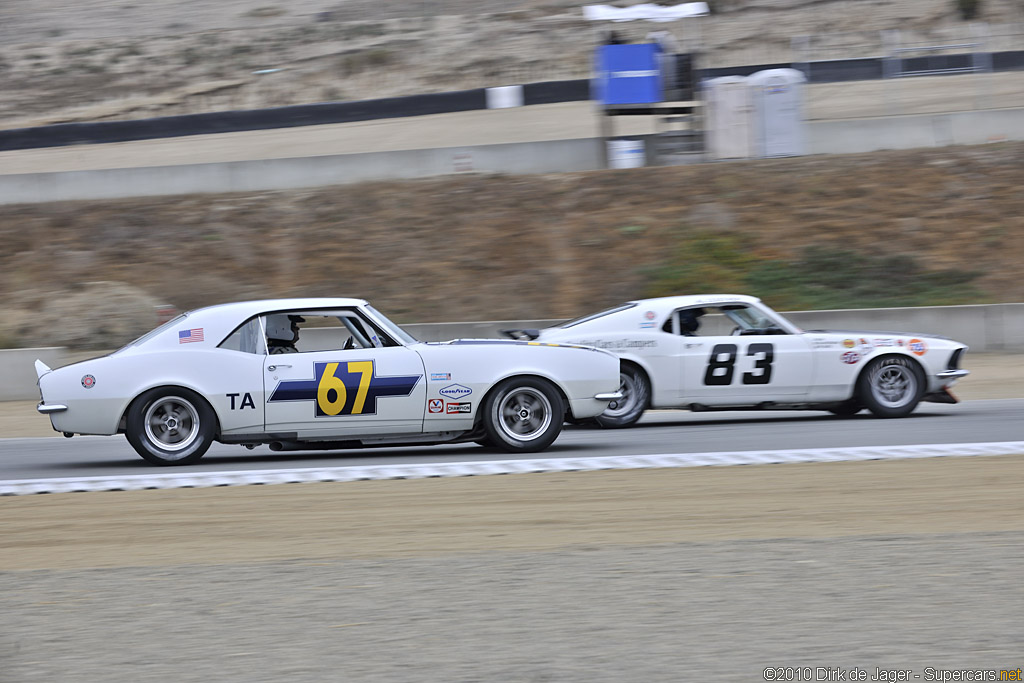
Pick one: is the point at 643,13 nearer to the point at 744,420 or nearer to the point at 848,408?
the point at 744,420

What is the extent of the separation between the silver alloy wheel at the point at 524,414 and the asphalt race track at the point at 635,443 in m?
0.22

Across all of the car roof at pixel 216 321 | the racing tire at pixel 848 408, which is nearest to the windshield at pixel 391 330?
the car roof at pixel 216 321

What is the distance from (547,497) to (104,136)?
25.8 m

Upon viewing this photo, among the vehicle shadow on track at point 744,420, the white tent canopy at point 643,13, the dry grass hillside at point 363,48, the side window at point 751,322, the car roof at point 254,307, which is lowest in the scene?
the vehicle shadow on track at point 744,420

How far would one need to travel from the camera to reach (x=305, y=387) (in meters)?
8.76

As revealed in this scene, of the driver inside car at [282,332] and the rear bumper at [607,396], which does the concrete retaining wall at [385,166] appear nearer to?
the rear bumper at [607,396]

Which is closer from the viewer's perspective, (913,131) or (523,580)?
(523,580)

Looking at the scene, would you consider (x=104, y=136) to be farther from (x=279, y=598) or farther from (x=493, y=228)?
(x=279, y=598)

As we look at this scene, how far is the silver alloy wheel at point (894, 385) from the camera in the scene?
11008mm

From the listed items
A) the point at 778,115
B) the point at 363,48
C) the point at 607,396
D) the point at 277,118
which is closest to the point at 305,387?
the point at 607,396

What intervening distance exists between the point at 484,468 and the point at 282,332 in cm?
208

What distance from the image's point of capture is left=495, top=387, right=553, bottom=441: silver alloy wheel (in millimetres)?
9148

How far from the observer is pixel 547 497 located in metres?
7.18

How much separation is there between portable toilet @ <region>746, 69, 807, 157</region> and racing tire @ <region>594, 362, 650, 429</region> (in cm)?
1478
